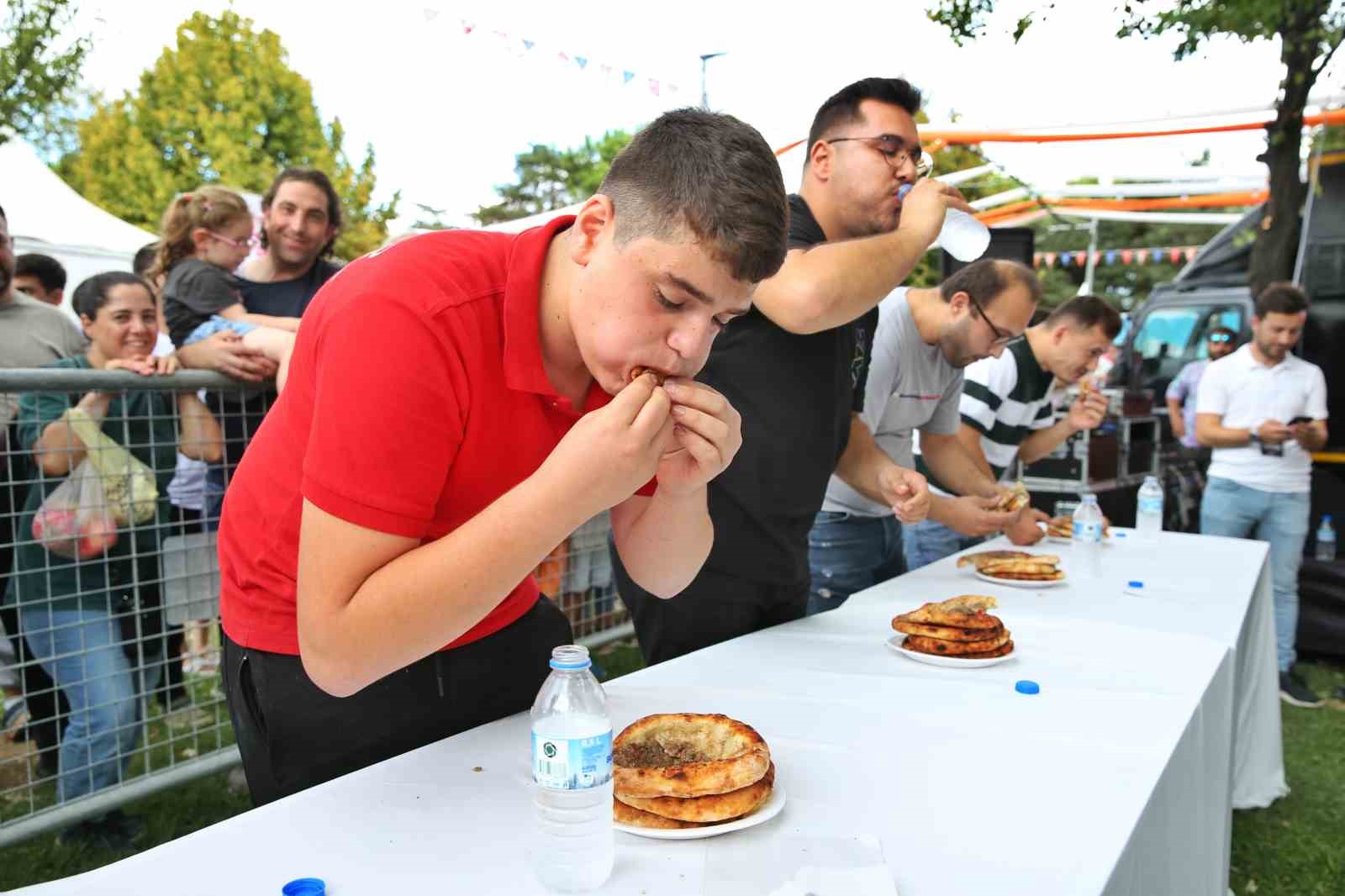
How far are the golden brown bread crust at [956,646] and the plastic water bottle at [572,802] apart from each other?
3.61 ft

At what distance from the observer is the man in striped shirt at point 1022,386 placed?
4.36 meters

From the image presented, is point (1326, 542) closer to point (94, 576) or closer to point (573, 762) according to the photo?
point (573, 762)

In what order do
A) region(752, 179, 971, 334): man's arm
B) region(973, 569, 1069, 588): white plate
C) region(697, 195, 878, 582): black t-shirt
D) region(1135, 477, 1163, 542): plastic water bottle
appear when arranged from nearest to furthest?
region(752, 179, 971, 334): man's arm, region(697, 195, 878, 582): black t-shirt, region(973, 569, 1069, 588): white plate, region(1135, 477, 1163, 542): plastic water bottle

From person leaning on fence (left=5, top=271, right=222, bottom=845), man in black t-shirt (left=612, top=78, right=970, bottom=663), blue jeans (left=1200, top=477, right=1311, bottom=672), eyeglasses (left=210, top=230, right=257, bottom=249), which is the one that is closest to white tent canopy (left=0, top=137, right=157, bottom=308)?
eyeglasses (left=210, top=230, right=257, bottom=249)

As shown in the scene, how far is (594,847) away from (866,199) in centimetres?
190

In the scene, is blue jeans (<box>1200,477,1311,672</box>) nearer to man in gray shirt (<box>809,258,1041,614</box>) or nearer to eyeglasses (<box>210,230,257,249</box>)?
man in gray shirt (<box>809,258,1041,614</box>)

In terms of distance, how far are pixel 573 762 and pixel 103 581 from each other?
8.14 ft

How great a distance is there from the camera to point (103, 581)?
9.66ft

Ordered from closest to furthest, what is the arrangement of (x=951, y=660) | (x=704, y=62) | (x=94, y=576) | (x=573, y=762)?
1. (x=573, y=762)
2. (x=951, y=660)
3. (x=94, y=576)
4. (x=704, y=62)

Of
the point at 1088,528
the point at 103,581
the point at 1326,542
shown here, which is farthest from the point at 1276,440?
the point at 103,581

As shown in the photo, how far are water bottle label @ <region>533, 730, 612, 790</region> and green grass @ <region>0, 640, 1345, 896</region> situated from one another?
2738 mm

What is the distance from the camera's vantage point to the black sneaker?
4.99 metres

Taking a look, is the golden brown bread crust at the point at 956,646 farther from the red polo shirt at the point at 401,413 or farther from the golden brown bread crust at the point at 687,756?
the red polo shirt at the point at 401,413

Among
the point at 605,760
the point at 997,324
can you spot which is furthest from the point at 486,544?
the point at 997,324
